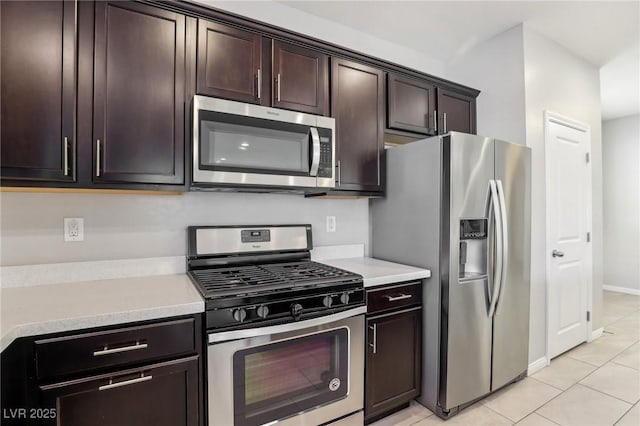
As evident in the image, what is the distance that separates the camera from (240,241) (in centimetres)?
207

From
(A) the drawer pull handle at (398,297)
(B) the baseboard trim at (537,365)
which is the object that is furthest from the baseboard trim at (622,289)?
(A) the drawer pull handle at (398,297)

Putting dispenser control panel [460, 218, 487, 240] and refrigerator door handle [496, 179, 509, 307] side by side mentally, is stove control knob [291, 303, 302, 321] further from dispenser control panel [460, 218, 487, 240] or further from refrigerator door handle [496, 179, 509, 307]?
refrigerator door handle [496, 179, 509, 307]

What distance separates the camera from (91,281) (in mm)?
1707

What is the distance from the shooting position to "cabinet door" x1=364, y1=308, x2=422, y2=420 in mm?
1886

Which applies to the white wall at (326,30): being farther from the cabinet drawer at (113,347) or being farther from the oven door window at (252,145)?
the cabinet drawer at (113,347)

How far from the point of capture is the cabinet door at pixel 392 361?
6.19ft

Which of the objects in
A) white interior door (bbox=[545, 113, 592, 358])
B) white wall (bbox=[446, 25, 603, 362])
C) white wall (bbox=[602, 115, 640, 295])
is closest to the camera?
white wall (bbox=[446, 25, 603, 362])

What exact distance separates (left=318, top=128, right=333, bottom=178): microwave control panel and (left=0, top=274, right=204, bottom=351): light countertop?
1.02 meters

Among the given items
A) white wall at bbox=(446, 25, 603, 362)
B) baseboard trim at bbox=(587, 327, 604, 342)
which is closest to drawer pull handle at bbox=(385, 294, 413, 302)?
white wall at bbox=(446, 25, 603, 362)

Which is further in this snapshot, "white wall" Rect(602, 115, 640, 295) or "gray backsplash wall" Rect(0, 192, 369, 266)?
"white wall" Rect(602, 115, 640, 295)

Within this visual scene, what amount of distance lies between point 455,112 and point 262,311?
2.34 metres

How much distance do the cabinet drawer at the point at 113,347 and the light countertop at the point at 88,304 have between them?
0.14 feet

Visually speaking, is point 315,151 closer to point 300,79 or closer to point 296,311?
point 300,79

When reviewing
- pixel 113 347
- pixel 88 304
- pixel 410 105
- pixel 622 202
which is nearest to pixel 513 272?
pixel 410 105
